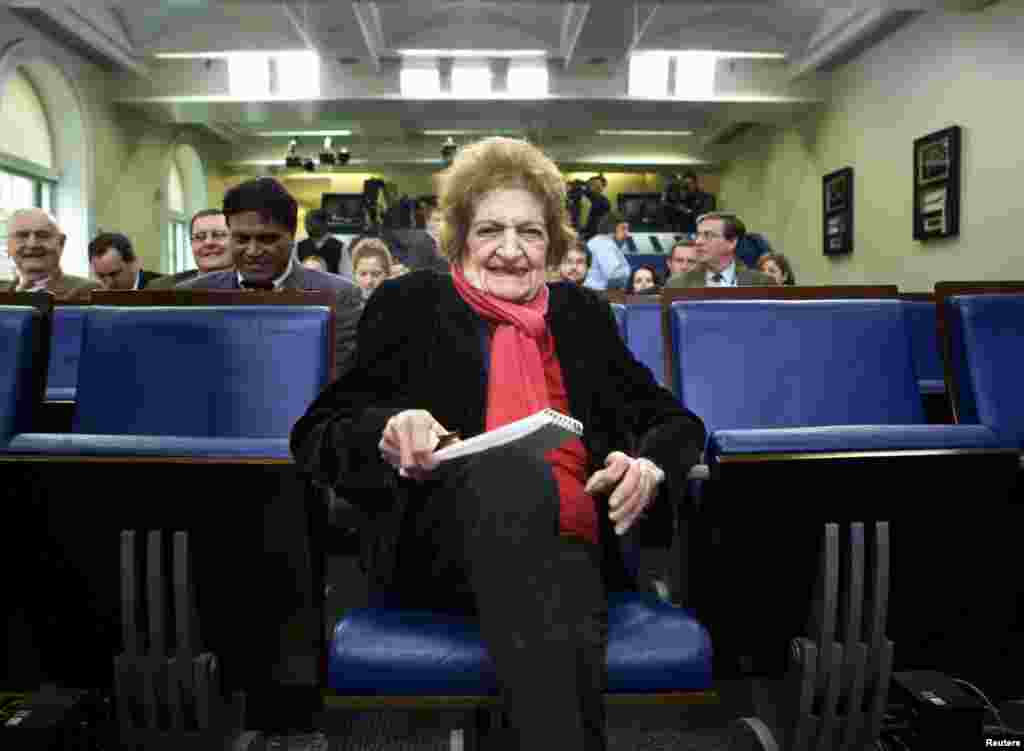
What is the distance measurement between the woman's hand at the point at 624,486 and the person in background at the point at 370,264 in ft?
10.3

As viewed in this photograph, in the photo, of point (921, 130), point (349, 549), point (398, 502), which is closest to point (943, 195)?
point (921, 130)

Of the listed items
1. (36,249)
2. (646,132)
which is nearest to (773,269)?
Result: (36,249)

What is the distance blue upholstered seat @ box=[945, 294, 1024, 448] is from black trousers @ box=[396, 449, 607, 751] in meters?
0.97

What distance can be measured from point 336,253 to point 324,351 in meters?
4.50

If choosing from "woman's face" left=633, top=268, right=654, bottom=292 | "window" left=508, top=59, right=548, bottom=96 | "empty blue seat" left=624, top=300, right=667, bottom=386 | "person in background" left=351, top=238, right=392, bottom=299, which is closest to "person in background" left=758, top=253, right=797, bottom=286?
"woman's face" left=633, top=268, right=654, bottom=292

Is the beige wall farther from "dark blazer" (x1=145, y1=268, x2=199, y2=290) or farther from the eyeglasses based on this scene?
"dark blazer" (x1=145, y1=268, x2=199, y2=290)

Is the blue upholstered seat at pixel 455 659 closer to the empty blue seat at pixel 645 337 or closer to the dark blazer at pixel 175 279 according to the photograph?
the empty blue seat at pixel 645 337

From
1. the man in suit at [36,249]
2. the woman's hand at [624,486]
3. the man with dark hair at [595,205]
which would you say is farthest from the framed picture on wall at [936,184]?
the woman's hand at [624,486]

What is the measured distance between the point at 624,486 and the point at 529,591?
0.21 metres

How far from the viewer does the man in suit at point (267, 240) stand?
2506 mm

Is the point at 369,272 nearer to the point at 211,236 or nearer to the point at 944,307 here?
the point at 211,236

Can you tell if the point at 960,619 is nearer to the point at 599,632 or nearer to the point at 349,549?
the point at 599,632

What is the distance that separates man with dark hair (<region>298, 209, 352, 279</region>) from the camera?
5824 mm

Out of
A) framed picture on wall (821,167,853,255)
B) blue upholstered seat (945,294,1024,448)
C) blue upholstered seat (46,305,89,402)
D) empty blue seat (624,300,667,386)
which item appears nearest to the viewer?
blue upholstered seat (945,294,1024,448)
